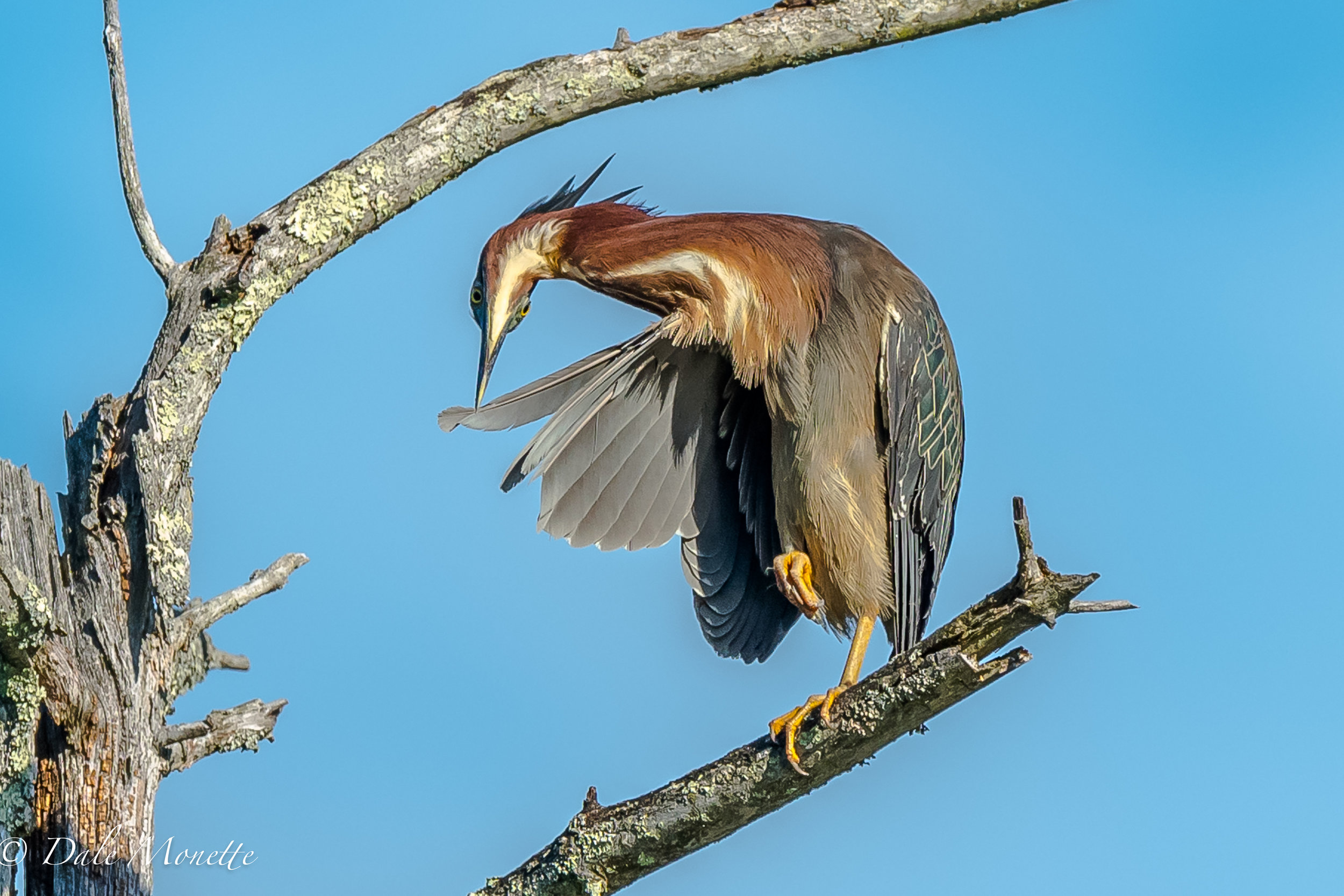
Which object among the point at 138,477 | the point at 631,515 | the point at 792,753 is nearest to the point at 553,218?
the point at 631,515

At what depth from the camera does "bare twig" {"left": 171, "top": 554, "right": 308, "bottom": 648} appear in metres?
3.08

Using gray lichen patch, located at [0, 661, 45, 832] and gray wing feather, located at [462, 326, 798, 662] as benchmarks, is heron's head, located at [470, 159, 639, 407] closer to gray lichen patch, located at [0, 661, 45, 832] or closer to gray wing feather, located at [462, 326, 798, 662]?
gray wing feather, located at [462, 326, 798, 662]

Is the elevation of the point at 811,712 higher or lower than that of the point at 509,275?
lower

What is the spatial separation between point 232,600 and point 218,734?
37 centimetres

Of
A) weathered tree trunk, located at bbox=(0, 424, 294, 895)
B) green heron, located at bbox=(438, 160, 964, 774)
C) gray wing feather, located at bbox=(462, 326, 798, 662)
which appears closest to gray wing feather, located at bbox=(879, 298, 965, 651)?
green heron, located at bbox=(438, 160, 964, 774)

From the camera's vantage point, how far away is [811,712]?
3174mm

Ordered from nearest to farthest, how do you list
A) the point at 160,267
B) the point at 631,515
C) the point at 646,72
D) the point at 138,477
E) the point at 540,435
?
the point at 138,477
the point at 160,267
the point at 646,72
the point at 540,435
the point at 631,515

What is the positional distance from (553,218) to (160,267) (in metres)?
1.38

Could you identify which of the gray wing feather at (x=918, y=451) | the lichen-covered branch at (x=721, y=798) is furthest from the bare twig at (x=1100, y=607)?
the gray wing feather at (x=918, y=451)

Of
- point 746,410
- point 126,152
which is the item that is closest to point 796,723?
point 746,410

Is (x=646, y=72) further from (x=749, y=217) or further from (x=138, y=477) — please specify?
(x=138, y=477)

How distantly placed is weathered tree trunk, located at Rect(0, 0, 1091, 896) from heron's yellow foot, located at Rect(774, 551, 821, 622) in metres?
1.25

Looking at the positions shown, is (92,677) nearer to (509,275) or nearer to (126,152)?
(126,152)

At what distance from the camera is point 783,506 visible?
419 cm
